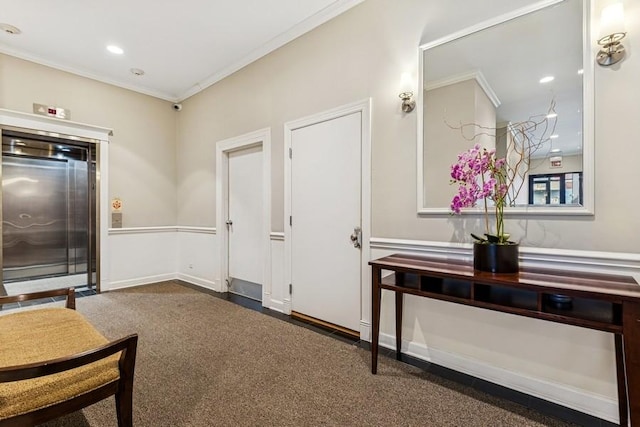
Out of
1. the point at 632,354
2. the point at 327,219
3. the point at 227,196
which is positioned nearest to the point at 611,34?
the point at 632,354

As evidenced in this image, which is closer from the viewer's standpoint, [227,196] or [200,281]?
[227,196]

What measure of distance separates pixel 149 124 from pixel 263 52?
2377 mm

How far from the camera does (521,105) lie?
1.93m

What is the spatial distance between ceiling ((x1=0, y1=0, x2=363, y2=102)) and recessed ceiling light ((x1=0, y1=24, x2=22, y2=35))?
5 cm

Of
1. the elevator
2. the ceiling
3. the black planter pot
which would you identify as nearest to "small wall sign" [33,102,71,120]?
the elevator

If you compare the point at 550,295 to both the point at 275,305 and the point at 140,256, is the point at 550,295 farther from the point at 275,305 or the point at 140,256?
the point at 140,256

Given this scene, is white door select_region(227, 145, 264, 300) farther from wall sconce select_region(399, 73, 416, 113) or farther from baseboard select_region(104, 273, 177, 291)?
wall sconce select_region(399, 73, 416, 113)

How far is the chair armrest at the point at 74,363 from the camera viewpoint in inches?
42.8

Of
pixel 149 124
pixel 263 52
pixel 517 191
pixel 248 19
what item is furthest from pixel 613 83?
pixel 149 124

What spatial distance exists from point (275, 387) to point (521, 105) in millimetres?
2406

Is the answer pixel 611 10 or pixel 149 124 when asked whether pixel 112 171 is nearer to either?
pixel 149 124

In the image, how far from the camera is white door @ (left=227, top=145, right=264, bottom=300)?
12.6 feet

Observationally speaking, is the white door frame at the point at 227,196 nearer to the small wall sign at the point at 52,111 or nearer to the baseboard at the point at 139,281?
the baseboard at the point at 139,281

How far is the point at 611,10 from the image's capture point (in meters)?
1.62
